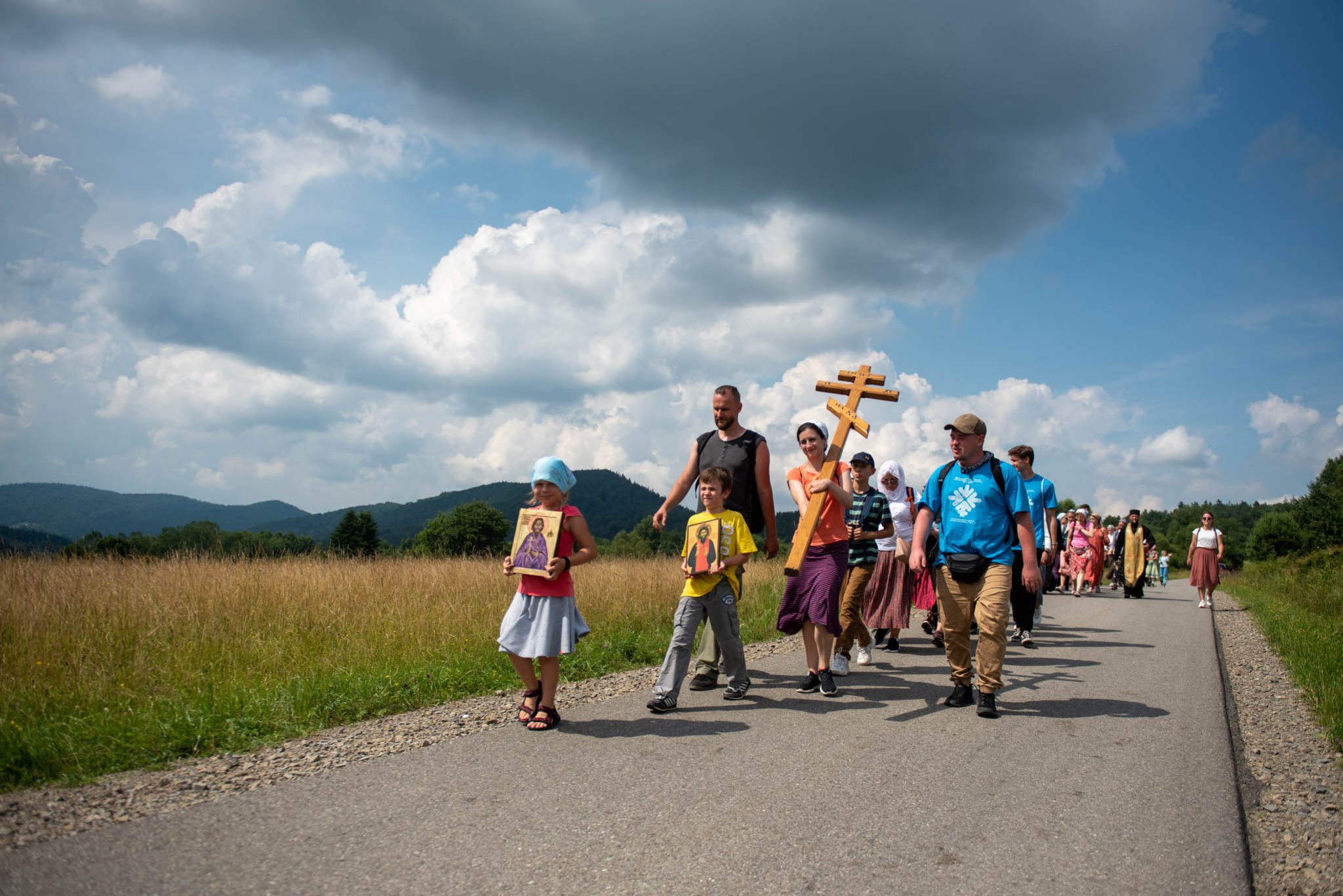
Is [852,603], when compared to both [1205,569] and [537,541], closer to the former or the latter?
[537,541]

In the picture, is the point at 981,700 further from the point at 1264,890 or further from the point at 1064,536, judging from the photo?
the point at 1064,536

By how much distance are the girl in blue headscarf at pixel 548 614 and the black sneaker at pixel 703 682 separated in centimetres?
136

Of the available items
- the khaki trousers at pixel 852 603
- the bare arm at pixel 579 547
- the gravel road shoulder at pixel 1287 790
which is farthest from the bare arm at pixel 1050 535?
the bare arm at pixel 579 547

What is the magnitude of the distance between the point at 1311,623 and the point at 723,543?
9.89 metres

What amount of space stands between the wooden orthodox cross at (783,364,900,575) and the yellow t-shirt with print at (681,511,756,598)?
1.21 ft

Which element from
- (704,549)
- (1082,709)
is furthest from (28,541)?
(1082,709)

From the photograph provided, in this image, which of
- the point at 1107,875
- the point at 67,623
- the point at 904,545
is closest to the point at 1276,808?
the point at 1107,875

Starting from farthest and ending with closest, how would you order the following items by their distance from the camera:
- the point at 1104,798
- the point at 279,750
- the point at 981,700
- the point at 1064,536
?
the point at 1064,536 → the point at 981,700 → the point at 279,750 → the point at 1104,798

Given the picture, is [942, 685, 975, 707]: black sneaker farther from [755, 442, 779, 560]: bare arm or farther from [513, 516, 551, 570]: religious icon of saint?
[513, 516, 551, 570]: religious icon of saint

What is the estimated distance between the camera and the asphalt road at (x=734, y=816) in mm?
2900

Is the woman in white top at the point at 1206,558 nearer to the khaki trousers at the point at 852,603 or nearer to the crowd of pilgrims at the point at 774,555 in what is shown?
the khaki trousers at the point at 852,603

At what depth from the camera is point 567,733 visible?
4.91m

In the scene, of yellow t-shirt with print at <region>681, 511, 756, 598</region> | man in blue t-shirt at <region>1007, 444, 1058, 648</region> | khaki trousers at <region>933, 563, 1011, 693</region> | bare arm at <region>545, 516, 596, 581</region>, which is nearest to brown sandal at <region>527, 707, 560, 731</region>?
bare arm at <region>545, 516, 596, 581</region>

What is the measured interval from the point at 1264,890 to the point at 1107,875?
0.57 m
